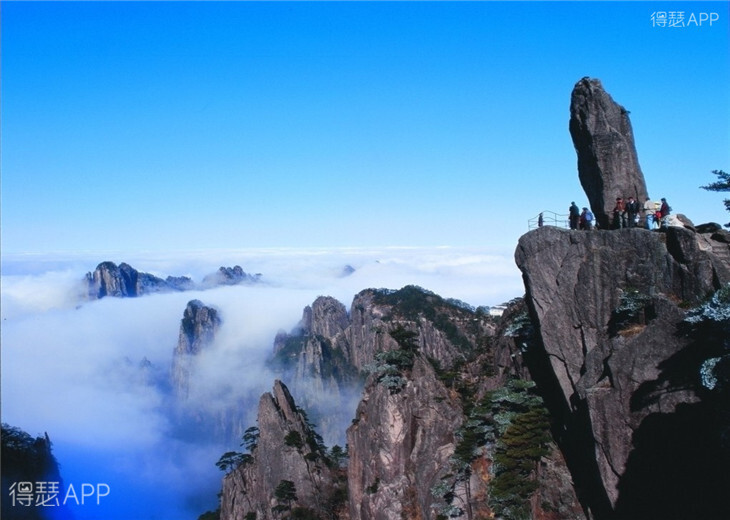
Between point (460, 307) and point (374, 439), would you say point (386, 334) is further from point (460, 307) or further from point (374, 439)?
point (460, 307)

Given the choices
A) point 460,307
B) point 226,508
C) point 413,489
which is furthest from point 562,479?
point 460,307

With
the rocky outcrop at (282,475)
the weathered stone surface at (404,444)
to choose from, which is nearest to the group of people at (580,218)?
the weathered stone surface at (404,444)

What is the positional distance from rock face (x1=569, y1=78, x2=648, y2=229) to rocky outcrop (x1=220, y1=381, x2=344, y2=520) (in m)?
44.9

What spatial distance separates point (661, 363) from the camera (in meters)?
29.5

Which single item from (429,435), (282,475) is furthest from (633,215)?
(282,475)

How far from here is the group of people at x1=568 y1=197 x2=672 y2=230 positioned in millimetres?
38094

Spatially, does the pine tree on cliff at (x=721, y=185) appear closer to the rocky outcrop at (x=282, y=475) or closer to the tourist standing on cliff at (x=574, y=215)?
the tourist standing on cliff at (x=574, y=215)

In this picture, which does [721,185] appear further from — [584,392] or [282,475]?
[282,475]

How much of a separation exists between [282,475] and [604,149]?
5166 centimetres

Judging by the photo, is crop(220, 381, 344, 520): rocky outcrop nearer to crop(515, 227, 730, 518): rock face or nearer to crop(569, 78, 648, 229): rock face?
crop(515, 227, 730, 518): rock face

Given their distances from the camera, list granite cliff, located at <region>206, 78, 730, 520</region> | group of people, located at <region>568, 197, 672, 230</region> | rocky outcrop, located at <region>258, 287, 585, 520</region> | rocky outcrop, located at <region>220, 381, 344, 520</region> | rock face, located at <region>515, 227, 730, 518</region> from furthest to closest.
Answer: rocky outcrop, located at <region>220, 381, 344, 520</region>
rocky outcrop, located at <region>258, 287, 585, 520</region>
group of people, located at <region>568, 197, 672, 230</region>
rock face, located at <region>515, 227, 730, 518</region>
granite cliff, located at <region>206, 78, 730, 520</region>

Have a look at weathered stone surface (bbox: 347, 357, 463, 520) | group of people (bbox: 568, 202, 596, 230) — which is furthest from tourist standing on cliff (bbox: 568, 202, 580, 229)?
weathered stone surface (bbox: 347, 357, 463, 520)

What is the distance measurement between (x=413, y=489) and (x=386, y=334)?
14989 millimetres

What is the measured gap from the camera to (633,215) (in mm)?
39125
